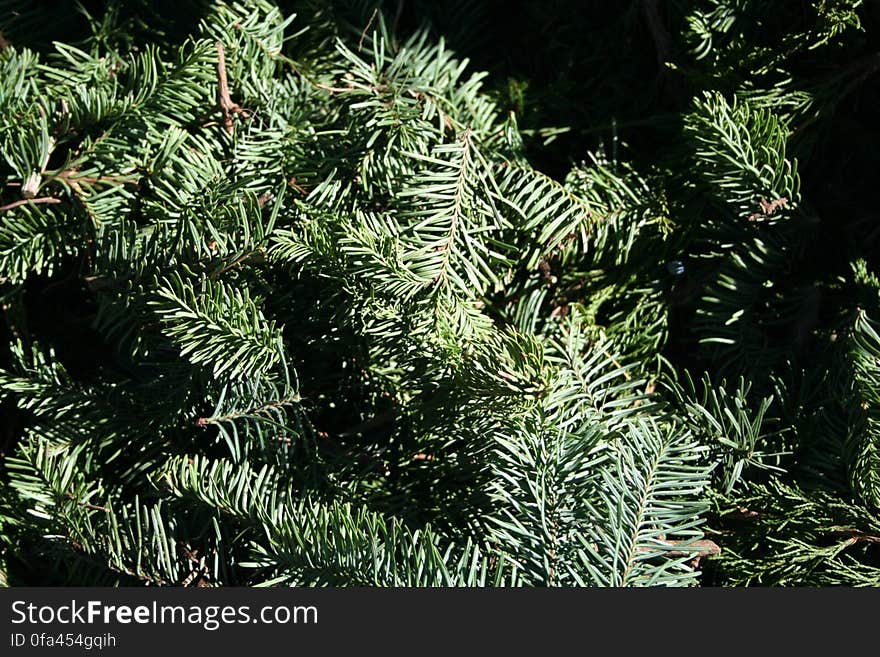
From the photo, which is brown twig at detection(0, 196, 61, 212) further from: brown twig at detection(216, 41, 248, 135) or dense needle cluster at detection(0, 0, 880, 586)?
brown twig at detection(216, 41, 248, 135)

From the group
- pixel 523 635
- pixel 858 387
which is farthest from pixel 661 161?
pixel 523 635

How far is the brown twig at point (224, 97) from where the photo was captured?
0.47 metres

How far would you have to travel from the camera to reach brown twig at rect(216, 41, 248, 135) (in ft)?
1.53

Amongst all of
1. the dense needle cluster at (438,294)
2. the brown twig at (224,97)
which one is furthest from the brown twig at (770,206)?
the brown twig at (224,97)

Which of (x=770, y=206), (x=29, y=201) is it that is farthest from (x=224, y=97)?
(x=770, y=206)

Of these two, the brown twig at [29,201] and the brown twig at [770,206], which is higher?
the brown twig at [29,201]

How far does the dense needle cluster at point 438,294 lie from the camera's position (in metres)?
0.40

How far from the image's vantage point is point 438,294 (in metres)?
A: 0.43

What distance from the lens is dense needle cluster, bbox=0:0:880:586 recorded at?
1.31ft

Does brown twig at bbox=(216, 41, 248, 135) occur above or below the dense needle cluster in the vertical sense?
above

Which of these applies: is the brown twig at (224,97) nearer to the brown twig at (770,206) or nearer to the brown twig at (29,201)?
the brown twig at (29,201)

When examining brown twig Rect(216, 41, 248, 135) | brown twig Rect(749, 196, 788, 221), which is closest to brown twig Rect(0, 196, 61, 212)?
brown twig Rect(216, 41, 248, 135)

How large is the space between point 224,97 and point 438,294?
0.18m

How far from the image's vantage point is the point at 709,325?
0.50 metres
